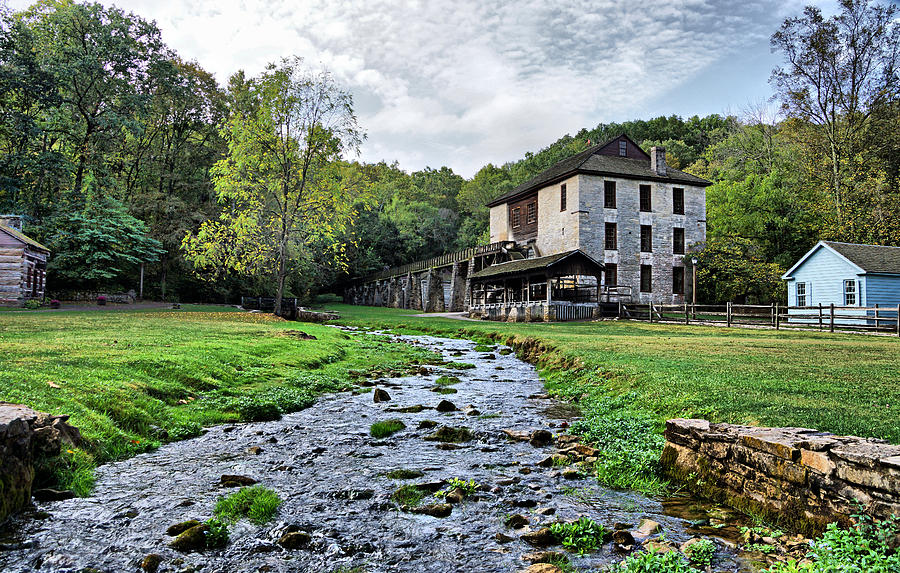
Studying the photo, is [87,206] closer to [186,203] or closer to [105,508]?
[186,203]

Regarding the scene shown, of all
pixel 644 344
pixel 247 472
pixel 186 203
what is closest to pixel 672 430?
Result: pixel 247 472

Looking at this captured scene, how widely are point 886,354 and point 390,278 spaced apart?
58.1 meters

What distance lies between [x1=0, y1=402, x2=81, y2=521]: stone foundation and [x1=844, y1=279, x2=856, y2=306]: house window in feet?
112

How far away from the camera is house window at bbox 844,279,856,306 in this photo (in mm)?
27484

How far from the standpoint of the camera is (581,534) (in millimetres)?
4293

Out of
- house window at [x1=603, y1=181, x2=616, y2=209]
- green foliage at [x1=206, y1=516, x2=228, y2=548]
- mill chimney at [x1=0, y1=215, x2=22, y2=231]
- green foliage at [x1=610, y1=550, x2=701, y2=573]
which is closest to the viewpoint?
green foliage at [x1=610, y1=550, x2=701, y2=573]

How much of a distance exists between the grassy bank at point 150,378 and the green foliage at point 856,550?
246 inches

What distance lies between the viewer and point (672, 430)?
593 centimetres

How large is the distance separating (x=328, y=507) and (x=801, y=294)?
35841 mm

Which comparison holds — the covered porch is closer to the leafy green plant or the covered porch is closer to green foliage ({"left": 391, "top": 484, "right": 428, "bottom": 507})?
green foliage ({"left": 391, "top": 484, "right": 428, "bottom": 507})

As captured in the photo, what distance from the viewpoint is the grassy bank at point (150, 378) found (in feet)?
20.9

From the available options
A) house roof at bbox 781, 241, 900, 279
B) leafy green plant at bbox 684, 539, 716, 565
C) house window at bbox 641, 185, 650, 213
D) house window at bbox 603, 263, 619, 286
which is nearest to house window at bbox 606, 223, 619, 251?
house window at bbox 603, 263, 619, 286

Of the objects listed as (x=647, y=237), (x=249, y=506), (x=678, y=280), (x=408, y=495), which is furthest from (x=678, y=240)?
(x=249, y=506)

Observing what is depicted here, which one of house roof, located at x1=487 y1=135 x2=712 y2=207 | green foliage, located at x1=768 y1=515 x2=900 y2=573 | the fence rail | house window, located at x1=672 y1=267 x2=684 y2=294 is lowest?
green foliage, located at x1=768 y1=515 x2=900 y2=573
